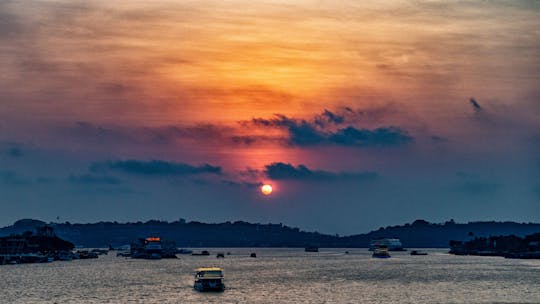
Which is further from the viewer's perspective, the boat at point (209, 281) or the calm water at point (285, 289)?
the boat at point (209, 281)

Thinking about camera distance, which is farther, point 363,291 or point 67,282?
point 67,282

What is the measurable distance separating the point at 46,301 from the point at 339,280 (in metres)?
71.3

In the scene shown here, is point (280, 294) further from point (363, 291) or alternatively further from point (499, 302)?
point (499, 302)

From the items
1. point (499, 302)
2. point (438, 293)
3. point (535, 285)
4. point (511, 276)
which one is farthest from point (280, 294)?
point (511, 276)

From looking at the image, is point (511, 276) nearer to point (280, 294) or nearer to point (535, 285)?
point (535, 285)

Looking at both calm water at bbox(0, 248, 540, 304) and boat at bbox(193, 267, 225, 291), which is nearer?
calm water at bbox(0, 248, 540, 304)

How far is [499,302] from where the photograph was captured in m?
124

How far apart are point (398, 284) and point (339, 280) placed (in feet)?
57.6

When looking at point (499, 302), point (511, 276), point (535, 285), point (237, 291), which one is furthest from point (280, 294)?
point (511, 276)

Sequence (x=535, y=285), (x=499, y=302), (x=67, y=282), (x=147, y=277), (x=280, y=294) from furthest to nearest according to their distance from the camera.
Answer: (x=147, y=277)
(x=67, y=282)
(x=535, y=285)
(x=280, y=294)
(x=499, y=302)

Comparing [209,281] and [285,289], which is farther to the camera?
[285,289]

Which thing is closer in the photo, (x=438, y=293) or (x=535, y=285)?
(x=438, y=293)

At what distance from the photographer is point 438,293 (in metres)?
142

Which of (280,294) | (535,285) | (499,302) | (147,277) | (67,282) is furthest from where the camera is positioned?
(147,277)
